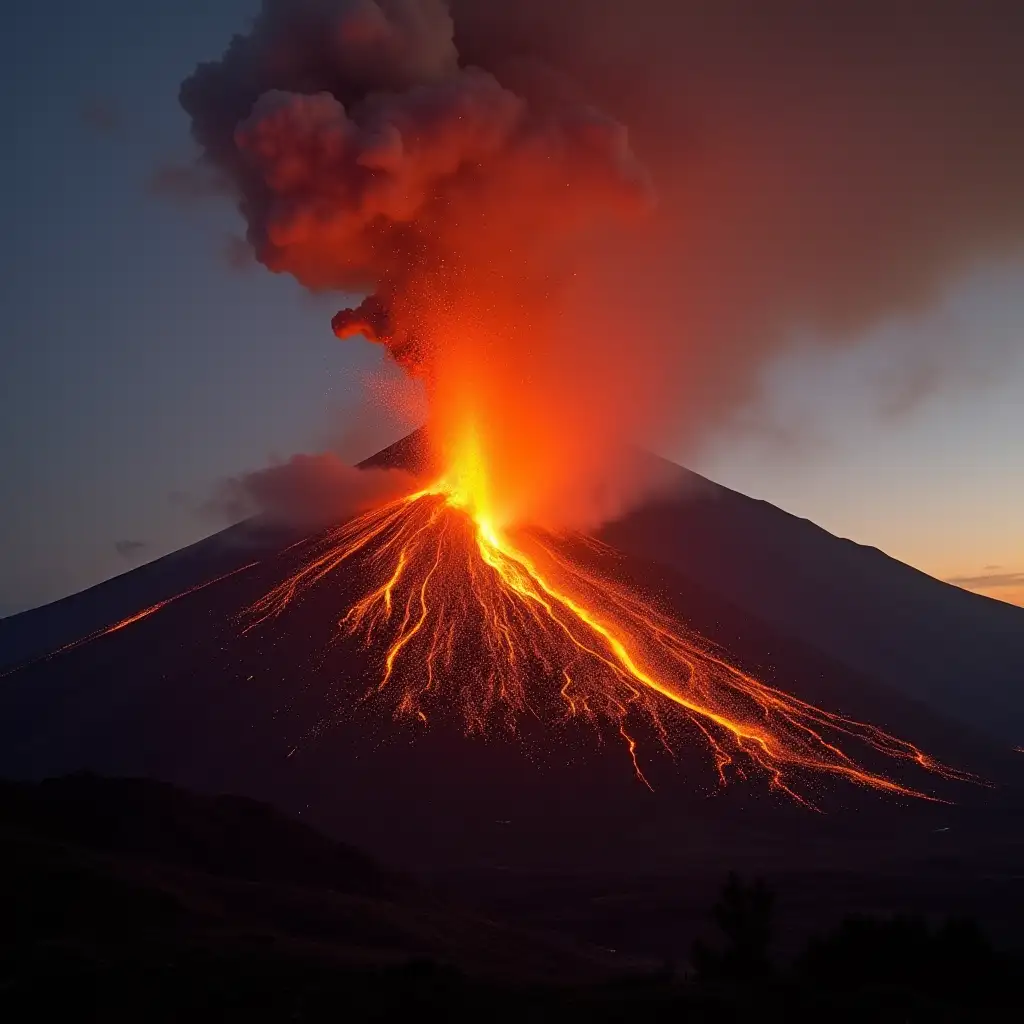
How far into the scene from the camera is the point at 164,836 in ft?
110

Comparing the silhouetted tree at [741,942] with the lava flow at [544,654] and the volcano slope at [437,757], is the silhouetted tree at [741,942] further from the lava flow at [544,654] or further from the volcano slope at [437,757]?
the lava flow at [544,654]

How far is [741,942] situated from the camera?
22.8 metres

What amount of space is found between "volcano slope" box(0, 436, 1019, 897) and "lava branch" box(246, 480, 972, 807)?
1349 millimetres

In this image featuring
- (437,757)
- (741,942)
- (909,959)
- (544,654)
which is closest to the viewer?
(909,959)

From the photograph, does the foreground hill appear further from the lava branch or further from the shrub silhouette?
the lava branch

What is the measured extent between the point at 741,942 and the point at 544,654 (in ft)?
132

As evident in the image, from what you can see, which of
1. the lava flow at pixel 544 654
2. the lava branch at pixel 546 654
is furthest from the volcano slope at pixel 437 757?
the lava branch at pixel 546 654

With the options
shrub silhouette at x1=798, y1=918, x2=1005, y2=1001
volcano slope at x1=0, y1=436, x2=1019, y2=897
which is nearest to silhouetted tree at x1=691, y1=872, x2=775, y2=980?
shrub silhouette at x1=798, y1=918, x2=1005, y2=1001

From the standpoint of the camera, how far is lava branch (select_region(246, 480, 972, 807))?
58.2 metres

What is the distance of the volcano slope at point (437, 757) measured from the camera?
1937 inches

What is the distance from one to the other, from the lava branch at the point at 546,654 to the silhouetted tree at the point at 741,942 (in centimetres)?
3087

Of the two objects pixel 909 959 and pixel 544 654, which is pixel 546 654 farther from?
pixel 909 959

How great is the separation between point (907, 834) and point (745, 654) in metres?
20.2

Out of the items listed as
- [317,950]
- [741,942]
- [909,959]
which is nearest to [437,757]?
[317,950]
